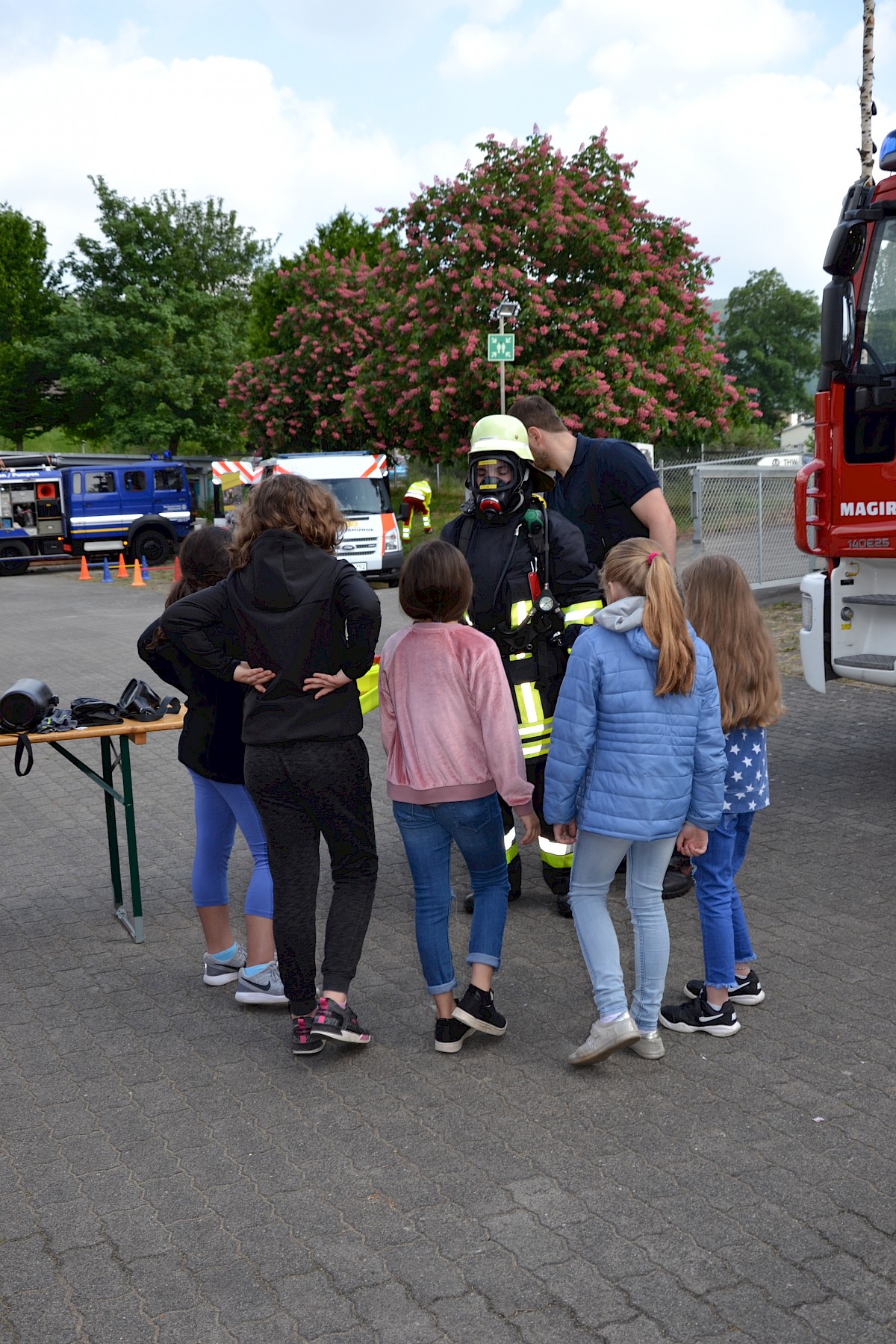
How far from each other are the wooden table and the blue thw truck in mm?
25335

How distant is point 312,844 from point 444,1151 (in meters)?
1.01

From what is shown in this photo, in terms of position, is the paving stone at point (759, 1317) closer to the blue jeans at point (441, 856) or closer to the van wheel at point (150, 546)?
the blue jeans at point (441, 856)

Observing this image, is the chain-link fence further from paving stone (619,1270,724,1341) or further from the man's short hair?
paving stone (619,1270,724,1341)

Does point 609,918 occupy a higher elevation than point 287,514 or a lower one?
lower

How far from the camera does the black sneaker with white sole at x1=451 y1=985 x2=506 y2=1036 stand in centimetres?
392


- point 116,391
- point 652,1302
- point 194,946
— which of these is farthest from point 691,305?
point 116,391

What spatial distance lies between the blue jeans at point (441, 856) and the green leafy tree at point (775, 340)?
8557 centimetres

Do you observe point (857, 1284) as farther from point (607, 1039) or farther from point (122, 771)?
point (122, 771)

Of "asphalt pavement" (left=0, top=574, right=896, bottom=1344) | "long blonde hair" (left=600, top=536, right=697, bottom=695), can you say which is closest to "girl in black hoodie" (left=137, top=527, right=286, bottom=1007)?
"asphalt pavement" (left=0, top=574, right=896, bottom=1344)

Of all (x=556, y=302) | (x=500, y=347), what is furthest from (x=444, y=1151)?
(x=556, y=302)

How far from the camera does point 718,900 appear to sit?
3.99 m

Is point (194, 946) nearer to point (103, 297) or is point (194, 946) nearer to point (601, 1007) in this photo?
point (601, 1007)

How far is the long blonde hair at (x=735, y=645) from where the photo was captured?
3.99 metres

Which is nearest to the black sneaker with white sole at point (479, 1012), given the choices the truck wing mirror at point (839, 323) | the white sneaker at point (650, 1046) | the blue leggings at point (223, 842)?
the white sneaker at point (650, 1046)
